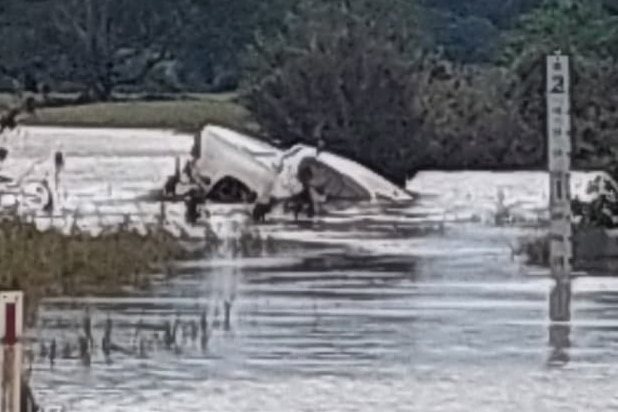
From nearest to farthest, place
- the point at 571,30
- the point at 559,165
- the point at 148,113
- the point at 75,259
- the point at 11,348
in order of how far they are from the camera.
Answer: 1. the point at 11,348
2. the point at 559,165
3. the point at 75,259
4. the point at 571,30
5. the point at 148,113

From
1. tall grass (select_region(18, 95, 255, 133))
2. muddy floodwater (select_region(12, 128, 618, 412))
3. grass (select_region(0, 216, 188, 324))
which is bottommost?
muddy floodwater (select_region(12, 128, 618, 412))

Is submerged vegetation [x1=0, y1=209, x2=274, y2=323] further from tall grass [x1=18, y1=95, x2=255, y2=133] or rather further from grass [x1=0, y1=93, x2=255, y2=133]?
tall grass [x1=18, y1=95, x2=255, y2=133]

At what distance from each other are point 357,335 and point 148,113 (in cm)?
4559

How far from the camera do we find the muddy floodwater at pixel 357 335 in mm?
12570

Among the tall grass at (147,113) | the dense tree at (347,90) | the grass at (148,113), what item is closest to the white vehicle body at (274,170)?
the dense tree at (347,90)

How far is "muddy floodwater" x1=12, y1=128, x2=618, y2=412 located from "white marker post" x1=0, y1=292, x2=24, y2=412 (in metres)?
2.41

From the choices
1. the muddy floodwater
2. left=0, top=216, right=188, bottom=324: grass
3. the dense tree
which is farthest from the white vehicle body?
left=0, top=216, right=188, bottom=324: grass

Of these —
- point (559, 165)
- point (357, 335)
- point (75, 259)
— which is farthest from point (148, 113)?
point (357, 335)

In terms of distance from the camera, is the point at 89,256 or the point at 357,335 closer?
the point at 357,335

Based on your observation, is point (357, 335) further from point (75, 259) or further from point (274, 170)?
point (274, 170)

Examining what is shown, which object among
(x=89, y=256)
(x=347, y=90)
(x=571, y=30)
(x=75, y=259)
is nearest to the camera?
(x=75, y=259)

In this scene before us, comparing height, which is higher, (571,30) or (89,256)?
(571,30)

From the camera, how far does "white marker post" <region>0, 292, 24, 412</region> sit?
31.4 ft

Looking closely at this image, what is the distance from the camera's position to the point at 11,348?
31.5 ft
